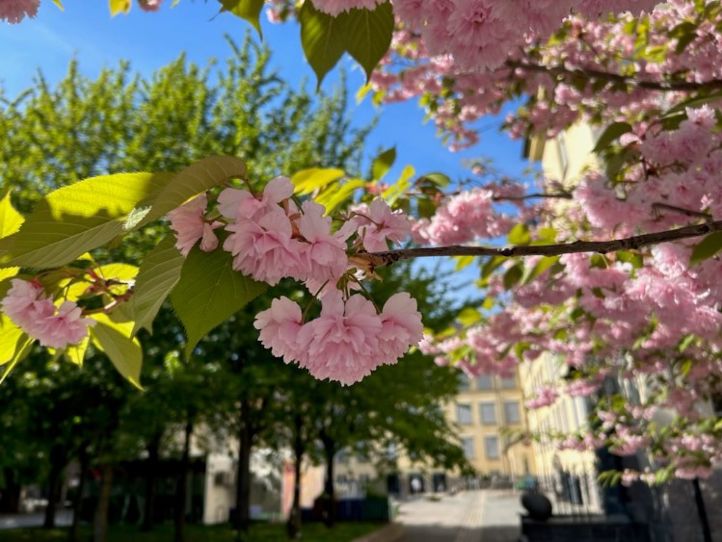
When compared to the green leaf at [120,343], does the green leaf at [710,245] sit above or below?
above

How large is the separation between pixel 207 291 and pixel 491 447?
5674 centimetres

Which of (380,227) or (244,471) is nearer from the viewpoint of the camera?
(380,227)

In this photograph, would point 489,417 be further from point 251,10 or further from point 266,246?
point 266,246

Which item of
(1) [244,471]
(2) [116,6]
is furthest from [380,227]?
(1) [244,471]

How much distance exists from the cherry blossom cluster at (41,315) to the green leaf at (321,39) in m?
0.90

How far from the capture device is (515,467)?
5050 centimetres

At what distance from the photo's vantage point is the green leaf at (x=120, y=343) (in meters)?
1.64

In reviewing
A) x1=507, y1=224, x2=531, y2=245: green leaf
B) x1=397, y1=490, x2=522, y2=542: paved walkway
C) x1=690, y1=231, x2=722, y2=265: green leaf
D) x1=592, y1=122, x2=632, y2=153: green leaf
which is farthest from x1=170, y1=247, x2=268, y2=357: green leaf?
x1=397, y1=490, x2=522, y2=542: paved walkway

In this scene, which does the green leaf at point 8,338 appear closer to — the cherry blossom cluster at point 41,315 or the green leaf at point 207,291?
the cherry blossom cluster at point 41,315

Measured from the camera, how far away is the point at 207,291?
36.7 inches

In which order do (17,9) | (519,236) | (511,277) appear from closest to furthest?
(17,9)
(511,277)
(519,236)

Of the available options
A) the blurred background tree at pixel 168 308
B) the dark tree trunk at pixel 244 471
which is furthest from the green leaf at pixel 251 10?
the dark tree trunk at pixel 244 471

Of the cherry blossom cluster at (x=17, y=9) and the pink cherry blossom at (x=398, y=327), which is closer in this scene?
the pink cherry blossom at (x=398, y=327)

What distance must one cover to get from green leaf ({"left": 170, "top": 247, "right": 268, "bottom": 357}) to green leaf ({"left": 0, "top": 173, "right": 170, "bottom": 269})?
132 mm
